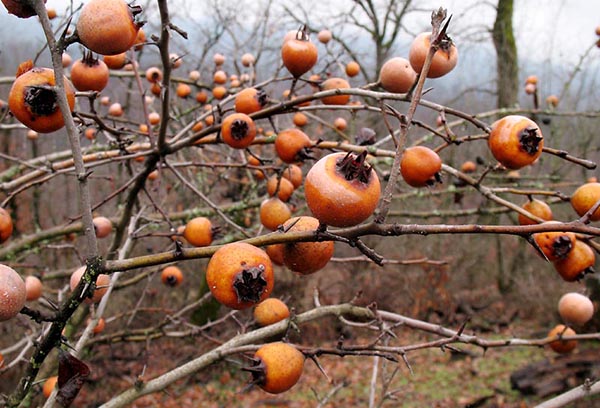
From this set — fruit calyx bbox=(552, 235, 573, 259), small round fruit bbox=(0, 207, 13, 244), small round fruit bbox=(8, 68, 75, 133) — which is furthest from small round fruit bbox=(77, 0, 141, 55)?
fruit calyx bbox=(552, 235, 573, 259)

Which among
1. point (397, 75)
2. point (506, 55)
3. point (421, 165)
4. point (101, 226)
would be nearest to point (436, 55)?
point (397, 75)

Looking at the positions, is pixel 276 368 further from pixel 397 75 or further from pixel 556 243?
pixel 397 75

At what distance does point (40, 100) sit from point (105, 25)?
0.23 meters

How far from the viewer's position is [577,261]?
1.52 m

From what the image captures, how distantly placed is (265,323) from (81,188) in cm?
119

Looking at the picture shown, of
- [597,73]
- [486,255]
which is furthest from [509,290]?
[597,73]

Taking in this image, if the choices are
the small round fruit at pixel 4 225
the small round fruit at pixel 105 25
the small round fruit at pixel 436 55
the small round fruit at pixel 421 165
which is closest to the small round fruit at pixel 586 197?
the small round fruit at pixel 421 165

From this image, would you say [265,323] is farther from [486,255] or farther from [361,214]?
[486,255]

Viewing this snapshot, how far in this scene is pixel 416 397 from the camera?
330 inches

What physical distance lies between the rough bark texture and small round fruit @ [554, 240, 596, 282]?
1091 cm

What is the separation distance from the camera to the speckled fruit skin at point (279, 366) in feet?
4.64

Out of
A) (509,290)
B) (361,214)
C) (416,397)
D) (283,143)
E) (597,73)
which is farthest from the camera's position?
(597,73)

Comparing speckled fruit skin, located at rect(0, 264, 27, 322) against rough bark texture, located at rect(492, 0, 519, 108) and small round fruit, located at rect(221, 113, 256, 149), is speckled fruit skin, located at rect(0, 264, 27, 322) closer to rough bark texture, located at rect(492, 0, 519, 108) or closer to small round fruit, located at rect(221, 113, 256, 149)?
small round fruit, located at rect(221, 113, 256, 149)

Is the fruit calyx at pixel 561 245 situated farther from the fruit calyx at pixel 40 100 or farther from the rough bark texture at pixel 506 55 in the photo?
the rough bark texture at pixel 506 55
